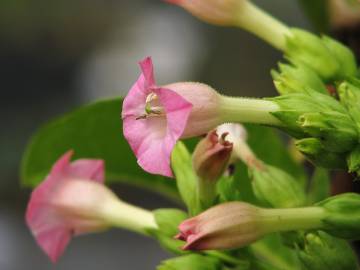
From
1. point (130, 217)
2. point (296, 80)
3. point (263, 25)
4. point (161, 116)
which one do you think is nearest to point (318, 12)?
point (263, 25)

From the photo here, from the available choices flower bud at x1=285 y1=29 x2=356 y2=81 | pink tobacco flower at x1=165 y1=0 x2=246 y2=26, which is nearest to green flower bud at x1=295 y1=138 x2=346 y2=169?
flower bud at x1=285 y1=29 x2=356 y2=81

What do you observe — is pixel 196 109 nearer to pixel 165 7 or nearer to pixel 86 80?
pixel 86 80

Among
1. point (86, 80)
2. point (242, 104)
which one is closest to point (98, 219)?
point (242, 104)

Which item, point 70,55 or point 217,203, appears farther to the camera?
point 70,55

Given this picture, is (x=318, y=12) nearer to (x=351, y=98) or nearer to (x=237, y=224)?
(x=351, y=98)

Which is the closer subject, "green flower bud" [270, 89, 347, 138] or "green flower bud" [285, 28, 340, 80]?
"green flower bud" [270, 89, 347, 138]

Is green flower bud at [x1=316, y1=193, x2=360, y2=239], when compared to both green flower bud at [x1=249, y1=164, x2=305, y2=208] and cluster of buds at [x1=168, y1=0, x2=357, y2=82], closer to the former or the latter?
green flower bud at [x1=249, y1=164, x2=305, y2=208]

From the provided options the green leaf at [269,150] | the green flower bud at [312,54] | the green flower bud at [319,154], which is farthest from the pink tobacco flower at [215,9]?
A: the green flower bud at [319,154]
